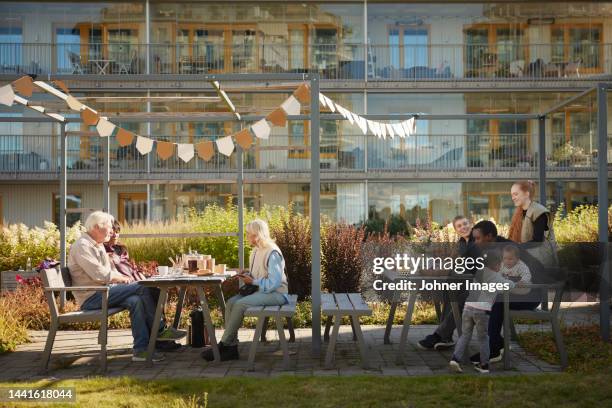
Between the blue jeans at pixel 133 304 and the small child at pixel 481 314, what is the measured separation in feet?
9.05

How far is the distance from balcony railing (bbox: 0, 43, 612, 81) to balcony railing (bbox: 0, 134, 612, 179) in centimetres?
236

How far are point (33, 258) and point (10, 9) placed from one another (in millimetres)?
18320

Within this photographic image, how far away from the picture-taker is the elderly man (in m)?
6.73

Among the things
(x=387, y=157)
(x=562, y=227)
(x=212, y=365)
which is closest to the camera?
(x=212, y=365)

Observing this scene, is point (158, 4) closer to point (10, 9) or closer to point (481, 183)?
point (10, 9)

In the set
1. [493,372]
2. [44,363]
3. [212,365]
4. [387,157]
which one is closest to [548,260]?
[493,372]

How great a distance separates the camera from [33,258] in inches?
486

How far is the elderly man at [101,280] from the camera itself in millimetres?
6734

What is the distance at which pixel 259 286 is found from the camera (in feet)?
22.4

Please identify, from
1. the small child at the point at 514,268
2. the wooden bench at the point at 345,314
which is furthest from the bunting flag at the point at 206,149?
the small child at the point at 514,268

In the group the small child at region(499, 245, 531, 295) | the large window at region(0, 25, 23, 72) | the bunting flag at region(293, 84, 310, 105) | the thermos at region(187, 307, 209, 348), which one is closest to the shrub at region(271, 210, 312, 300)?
the thermos at region(187, 307, 209, 348)

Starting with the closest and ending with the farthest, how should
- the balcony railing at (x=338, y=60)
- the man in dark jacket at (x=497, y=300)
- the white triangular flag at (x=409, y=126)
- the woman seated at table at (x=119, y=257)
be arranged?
the man in dark jacket at (x=497, y=300) → the woman seated at table at (x=119, y=257) → the white triangular flag at (x=409, y=126) → the balcony railing at (x=338, y=60)

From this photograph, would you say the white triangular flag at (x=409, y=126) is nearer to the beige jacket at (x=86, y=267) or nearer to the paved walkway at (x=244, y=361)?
the paved walkway at (x=244, y=361)

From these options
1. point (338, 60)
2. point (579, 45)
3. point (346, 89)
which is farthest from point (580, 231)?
point (579, 45)
